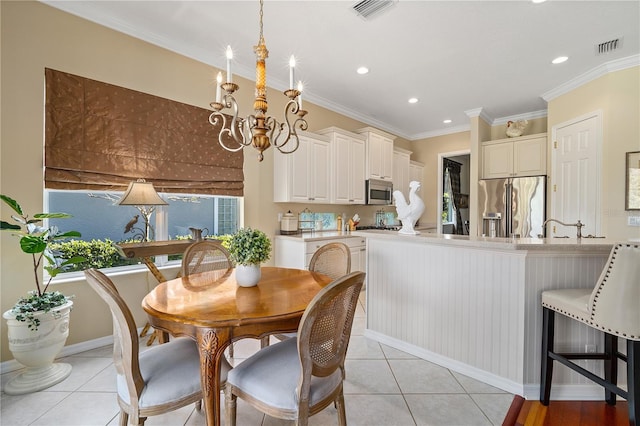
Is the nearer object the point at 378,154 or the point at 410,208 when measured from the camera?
the point at 410,208

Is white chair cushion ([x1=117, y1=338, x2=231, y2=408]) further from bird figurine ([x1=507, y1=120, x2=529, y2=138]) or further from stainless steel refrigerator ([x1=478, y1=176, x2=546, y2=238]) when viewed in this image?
bird figurine ([x1=507, y1=120, x2=529, y2=138])

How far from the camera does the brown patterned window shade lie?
2.31 metres

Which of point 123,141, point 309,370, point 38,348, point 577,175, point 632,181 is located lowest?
point 38,348

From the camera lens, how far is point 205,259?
2.41m

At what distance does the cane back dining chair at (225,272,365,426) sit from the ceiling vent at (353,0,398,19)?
2.23 meters

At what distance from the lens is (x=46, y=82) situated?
227cm

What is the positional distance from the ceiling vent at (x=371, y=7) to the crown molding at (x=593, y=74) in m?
2.85

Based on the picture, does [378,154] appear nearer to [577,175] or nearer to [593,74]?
[577,175]

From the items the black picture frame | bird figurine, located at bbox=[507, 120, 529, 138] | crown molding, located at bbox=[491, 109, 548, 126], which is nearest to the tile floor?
the black picture frame

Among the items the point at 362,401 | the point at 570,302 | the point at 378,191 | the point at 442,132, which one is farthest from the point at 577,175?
the point at 362,401

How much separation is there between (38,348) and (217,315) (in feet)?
5.59

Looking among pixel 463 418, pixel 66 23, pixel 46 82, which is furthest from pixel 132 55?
pixel 463 418

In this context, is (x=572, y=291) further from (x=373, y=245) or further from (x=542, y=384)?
(x=373, y=245)

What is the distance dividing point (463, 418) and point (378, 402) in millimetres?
507
